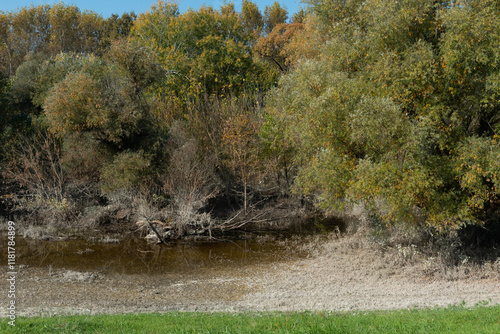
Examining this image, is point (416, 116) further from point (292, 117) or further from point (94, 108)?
point (94, 108)

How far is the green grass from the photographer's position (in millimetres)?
8258

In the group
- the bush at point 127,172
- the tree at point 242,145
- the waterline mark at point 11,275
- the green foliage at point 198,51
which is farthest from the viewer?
the green foliage at point 198,51

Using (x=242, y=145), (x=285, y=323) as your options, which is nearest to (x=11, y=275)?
(x=285, y=323)

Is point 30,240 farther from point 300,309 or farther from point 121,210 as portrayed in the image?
point 300,309

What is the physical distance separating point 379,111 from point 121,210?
16.2 m

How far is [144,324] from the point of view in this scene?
9461 millimetres

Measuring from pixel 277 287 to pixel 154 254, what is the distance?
7.13 meters

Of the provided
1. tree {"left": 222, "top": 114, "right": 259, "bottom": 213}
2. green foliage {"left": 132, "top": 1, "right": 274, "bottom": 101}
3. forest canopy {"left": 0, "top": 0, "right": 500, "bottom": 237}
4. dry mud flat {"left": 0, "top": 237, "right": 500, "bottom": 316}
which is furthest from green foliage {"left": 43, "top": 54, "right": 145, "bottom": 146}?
green foliage {"left": 132, "top": 1, "right": 274, "bottom": 101}

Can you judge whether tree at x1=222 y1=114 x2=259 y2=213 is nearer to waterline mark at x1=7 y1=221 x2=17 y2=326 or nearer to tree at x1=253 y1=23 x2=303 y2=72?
waterline mark at x1=7 y1=221 x2=17 y2=326

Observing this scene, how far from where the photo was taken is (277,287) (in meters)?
15.3

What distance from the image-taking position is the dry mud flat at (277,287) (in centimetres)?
1266

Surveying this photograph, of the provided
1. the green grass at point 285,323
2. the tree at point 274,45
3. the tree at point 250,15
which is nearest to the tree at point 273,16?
the tree at point 250,15

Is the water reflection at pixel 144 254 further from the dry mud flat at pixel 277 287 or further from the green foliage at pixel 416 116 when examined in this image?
the green foliage at pixel 416 116

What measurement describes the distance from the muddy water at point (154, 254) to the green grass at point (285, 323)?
7508 mm
